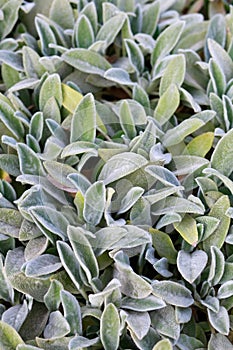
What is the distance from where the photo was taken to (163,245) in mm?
1161

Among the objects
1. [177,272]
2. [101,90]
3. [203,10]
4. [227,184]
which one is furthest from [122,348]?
[203,10]

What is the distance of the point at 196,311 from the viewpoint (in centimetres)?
121

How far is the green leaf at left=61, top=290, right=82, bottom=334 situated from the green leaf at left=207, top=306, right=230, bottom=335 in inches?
9.8

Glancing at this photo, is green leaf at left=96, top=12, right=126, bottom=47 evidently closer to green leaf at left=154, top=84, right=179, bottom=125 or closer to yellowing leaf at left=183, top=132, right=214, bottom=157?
green leaf at left=154, top=84, right=179, bottom=125

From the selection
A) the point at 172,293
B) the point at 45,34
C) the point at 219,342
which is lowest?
the point at 219,342

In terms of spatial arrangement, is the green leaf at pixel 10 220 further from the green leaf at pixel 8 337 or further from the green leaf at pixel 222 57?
the green leaf at pixel 222 57

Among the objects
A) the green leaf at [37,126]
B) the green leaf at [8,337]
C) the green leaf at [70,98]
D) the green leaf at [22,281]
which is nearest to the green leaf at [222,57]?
the green leaf at [70,98]

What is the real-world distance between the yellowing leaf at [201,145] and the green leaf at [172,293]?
325mm

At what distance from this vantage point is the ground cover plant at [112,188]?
109 cm

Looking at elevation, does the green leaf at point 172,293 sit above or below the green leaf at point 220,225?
below

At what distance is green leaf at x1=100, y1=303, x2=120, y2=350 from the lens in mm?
1036

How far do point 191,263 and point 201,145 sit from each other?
29cm

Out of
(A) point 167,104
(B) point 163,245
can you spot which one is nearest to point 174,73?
(A) point 167,104

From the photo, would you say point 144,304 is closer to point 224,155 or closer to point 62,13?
point 224,155
